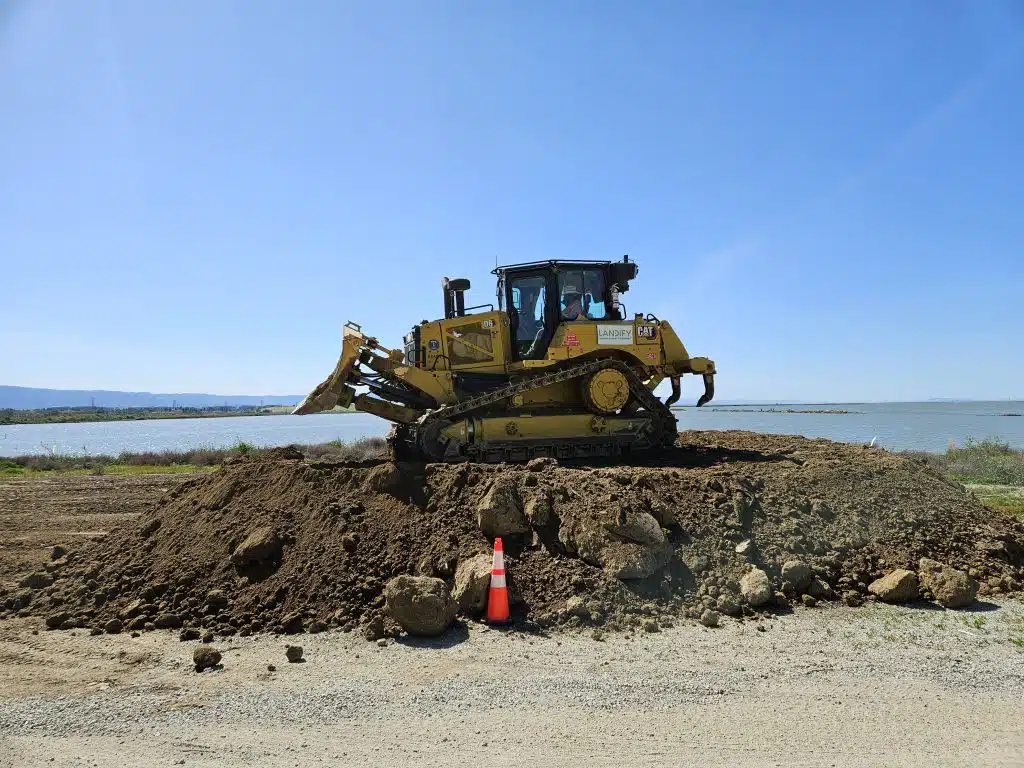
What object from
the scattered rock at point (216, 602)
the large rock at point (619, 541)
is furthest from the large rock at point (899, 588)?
the scattered rock at point (216, 602)

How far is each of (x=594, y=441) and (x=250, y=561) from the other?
5.98 meters

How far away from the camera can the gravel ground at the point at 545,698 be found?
3961mm

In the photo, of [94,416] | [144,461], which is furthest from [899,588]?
[94,416]

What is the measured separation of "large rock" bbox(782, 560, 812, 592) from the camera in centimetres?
681

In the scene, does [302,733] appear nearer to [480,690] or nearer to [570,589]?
[480,690]

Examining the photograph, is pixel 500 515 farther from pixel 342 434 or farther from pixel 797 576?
pixel 342 434

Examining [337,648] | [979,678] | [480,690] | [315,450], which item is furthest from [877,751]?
[315,450]

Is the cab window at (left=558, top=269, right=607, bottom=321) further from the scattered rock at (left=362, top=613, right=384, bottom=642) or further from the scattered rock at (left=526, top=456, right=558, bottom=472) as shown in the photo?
the scattered rock at (left=362, top=613, right=384, bottom=642)

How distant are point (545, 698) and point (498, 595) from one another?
1.62m

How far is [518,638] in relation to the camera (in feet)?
19.2

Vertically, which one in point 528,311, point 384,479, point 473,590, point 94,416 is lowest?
point 473,590

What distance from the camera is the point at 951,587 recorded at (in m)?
6.56

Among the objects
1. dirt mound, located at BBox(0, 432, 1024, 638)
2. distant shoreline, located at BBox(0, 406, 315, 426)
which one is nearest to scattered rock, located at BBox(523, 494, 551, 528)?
dirt mound, located at BBox(0, 432, 1024, 638)

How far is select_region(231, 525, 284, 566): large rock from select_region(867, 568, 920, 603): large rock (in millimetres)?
6395
